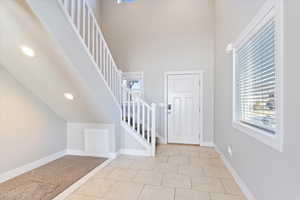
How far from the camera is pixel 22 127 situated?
258 centimetres

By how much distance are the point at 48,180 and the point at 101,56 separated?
82.4 inches

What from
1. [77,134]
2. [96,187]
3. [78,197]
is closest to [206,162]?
[96,187]

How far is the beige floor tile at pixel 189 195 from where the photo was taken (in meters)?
1.87

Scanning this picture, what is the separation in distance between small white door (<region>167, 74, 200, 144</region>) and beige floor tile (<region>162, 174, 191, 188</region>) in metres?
1.86

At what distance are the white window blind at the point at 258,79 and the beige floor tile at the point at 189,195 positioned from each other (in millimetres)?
1067

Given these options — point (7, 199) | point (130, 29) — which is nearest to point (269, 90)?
point (7, 199)

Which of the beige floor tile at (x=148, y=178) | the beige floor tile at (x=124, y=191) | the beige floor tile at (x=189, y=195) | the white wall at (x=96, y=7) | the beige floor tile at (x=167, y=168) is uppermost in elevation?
the white wall at (x=96, y=7)

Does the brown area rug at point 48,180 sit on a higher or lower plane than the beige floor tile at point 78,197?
lower

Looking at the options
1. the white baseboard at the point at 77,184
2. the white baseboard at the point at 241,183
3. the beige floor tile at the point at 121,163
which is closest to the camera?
the white baseboard at the point at 241,183

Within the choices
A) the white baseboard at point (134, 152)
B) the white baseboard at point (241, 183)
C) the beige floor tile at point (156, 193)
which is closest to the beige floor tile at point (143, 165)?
the white baseboard at point (134, 152)

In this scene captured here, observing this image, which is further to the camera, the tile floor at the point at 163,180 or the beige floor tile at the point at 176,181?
the beige floor tile at the point at 176,181

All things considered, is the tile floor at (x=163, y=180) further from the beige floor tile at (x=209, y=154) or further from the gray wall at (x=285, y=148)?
the gray wall at (x=285, y=148)

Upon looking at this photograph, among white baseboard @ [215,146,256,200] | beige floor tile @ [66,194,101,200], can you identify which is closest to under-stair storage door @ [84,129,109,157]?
beige floor tile @ [66,194,101,200]

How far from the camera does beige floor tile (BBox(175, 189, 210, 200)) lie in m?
1.87
